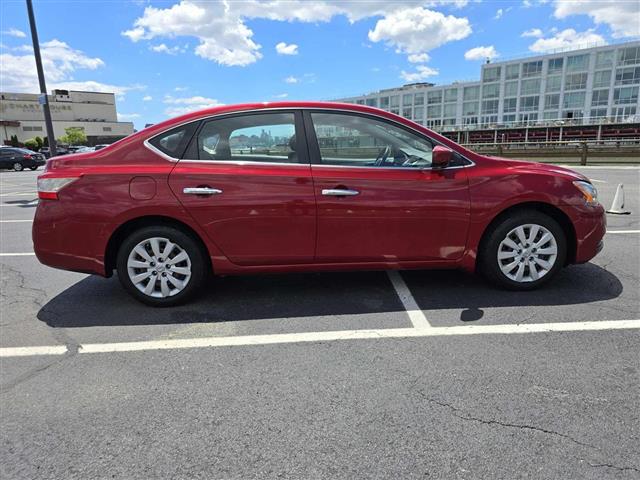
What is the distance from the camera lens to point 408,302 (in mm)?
4062

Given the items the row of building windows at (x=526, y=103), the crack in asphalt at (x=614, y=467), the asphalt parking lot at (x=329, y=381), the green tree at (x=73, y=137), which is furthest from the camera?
the green tree at (x=73, y=137)

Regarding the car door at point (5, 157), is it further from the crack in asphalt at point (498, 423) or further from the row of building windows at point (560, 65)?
the row of building windows at point (560, 65)

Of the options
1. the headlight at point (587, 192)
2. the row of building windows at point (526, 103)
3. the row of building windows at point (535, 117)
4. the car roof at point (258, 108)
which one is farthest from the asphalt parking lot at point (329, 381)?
the row of building windows at point (526, 103)

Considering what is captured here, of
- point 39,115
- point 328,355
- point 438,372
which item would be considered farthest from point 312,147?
point 39,115

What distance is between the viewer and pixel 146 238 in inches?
152

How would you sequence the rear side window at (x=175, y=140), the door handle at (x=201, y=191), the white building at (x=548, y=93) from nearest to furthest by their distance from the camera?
the door handle at (x=201, y=191), the rear side window at (x=175, y=140), the white building at (x=548, y=93)

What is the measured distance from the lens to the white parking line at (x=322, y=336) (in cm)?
335

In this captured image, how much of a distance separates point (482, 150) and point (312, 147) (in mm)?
28690

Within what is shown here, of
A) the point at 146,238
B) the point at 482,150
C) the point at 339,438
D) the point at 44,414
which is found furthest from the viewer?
the point at 482,150

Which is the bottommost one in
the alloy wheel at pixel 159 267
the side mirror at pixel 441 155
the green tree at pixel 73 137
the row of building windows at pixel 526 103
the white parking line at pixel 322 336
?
the white parking line at pixel 322 336

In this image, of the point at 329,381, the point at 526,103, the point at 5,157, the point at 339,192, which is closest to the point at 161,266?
the point at 339,192

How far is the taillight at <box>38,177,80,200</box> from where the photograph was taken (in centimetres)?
382

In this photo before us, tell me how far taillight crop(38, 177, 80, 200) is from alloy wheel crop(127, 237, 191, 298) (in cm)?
78

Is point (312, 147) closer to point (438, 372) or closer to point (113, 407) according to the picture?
point (438, 372)
